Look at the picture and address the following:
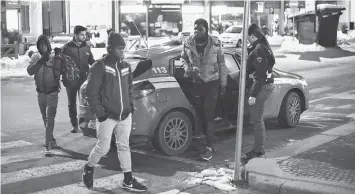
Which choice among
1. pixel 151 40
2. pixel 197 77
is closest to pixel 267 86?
pixel 197 77

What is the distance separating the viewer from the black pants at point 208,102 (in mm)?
7762

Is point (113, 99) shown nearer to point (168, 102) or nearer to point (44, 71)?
point (168, 102)

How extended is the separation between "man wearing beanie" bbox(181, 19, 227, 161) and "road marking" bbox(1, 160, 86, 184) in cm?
180

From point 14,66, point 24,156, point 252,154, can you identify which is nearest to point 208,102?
point 252,154

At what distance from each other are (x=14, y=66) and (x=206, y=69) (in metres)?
16.7

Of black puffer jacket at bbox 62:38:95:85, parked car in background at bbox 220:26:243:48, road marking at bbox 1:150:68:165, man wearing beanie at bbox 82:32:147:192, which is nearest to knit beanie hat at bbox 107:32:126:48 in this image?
man wearing beanie at bbox 82:32:147:192

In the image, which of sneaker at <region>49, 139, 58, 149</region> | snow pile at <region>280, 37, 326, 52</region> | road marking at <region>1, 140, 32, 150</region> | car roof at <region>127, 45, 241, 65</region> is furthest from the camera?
snow pile at <region>280, 37, 326, 52</region>

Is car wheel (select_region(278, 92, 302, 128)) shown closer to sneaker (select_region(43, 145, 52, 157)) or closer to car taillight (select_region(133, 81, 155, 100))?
car taillight (select_region(133, 81, 155, 100))

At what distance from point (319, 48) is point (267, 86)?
79.4 ft

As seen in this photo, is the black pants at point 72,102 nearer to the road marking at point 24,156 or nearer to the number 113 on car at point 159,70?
the road marking at point 24,156

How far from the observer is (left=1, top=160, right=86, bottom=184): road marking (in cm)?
695

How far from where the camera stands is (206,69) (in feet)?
25.4

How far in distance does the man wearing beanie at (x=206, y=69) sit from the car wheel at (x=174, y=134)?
343 mm

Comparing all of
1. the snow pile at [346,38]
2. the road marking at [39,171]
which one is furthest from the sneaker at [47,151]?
the snow pile at [346,38]
